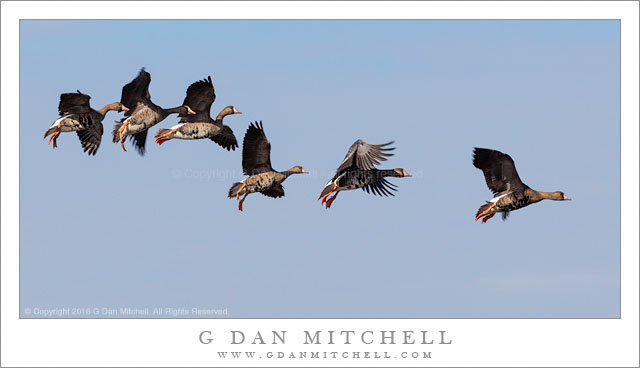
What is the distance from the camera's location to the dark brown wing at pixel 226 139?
28.5m

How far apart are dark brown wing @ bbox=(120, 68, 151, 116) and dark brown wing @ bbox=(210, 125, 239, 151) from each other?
8.04 ft

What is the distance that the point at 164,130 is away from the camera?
1067 inches

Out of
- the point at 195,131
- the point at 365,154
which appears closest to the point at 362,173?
the point at 365,154

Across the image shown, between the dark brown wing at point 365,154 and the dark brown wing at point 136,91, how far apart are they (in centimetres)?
527

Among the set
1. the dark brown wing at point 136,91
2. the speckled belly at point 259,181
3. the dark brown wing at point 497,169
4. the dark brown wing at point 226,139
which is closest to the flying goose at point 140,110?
the dark brown wing at point 136,91

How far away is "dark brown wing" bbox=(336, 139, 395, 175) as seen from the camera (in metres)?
24.2

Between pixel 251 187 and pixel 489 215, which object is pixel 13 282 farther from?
pixel 489 215

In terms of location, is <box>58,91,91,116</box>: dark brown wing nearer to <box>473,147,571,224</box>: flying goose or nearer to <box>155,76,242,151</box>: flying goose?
<box>155,76,242,151</box>: flying goose

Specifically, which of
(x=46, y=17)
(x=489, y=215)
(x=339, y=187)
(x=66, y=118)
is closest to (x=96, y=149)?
(x=66, y=118)

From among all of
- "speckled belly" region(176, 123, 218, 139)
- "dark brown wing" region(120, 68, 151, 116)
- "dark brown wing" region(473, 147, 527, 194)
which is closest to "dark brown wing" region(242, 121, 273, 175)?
"speckled belly" region(176, 123, 218, 139)

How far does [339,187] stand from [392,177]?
59.7 inches

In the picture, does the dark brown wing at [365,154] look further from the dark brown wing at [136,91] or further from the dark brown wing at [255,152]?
the dark brown wing at [136,91]

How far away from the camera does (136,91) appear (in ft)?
87.0

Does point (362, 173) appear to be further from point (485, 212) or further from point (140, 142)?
point (140, 142)
